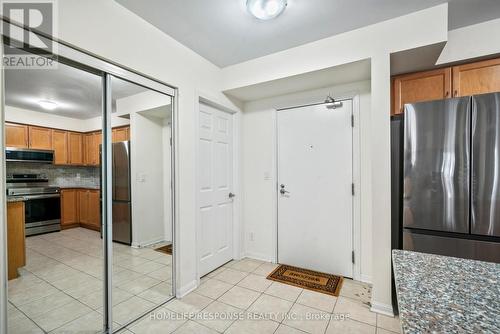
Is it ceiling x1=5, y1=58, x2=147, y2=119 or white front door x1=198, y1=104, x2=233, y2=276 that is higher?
ceiling x1=5, y1=58, x2=147, y2=119

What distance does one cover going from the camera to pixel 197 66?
2.49 metres

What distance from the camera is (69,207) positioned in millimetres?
1738

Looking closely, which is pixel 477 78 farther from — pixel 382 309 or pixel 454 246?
pixel 382 309

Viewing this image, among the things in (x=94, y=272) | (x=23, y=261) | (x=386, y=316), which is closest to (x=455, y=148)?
(x=386, y=316)

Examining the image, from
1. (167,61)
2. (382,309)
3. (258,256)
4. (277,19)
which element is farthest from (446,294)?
(258,256)

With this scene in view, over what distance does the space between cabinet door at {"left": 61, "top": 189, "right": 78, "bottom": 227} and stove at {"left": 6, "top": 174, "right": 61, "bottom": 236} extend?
3cm

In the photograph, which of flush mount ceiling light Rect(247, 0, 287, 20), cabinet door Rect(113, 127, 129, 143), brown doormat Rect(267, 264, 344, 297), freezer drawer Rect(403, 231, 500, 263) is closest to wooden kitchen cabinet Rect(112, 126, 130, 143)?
cabinet door Rect(113, 127, 129, 143)

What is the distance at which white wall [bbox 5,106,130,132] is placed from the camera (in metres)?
1.37

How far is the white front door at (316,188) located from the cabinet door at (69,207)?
2.16m

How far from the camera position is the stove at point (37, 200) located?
1.40m

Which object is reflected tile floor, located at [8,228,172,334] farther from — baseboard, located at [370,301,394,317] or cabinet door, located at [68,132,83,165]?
baseboard, located at [370,301,394,317]

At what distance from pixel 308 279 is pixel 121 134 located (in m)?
2.39

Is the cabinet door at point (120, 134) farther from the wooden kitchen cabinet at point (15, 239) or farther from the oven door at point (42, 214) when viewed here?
the wooden kitchen cabinet at point (15, 239)

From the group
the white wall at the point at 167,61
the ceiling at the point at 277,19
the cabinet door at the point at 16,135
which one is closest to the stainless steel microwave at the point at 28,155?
the cabinet door at the point at 16,135
